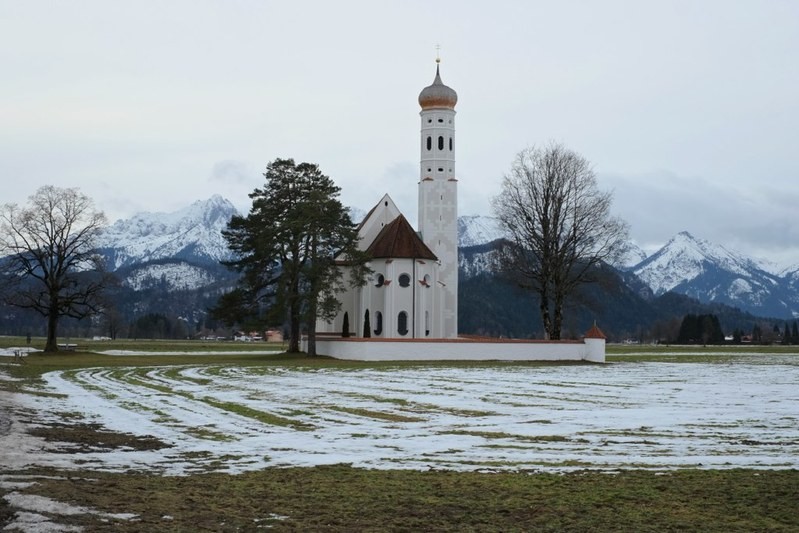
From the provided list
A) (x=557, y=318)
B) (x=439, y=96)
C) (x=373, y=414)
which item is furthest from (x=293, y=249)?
(x=373, y=414)

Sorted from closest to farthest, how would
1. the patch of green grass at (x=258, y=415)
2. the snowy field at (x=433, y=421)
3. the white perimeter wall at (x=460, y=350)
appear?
the snowy field at (x=433, y=421)
the patch of green grass at (x=258, y=415)
the white perimeter wall at (x=460, y=350)

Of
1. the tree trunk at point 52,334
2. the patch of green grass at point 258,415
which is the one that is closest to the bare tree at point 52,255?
the tree trunk at point 52,334

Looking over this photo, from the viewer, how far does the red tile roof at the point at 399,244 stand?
208 feet

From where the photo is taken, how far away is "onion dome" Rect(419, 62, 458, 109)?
70.8m

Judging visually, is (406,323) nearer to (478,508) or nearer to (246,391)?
(246,391)

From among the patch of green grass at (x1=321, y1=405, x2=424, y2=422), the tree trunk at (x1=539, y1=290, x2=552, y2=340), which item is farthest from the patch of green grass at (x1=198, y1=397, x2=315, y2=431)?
the tree trunk at (x1=539, y1=290, x2=552, y2=340)

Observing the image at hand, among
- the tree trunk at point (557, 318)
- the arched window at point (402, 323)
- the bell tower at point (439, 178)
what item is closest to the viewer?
the tree trunk at point (557, 318)

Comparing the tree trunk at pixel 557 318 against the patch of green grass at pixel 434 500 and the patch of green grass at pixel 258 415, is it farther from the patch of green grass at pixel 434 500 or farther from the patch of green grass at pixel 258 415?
the patch of green grass at pixel 434 500

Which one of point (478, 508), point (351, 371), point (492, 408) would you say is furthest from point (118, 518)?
point (351, 371)

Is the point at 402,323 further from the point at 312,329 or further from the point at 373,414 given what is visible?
the point at 373,414

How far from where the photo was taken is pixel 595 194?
5966cm

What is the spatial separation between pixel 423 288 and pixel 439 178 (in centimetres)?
1112

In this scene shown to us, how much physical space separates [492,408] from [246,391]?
27.8 ft

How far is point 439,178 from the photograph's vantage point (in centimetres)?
7119
